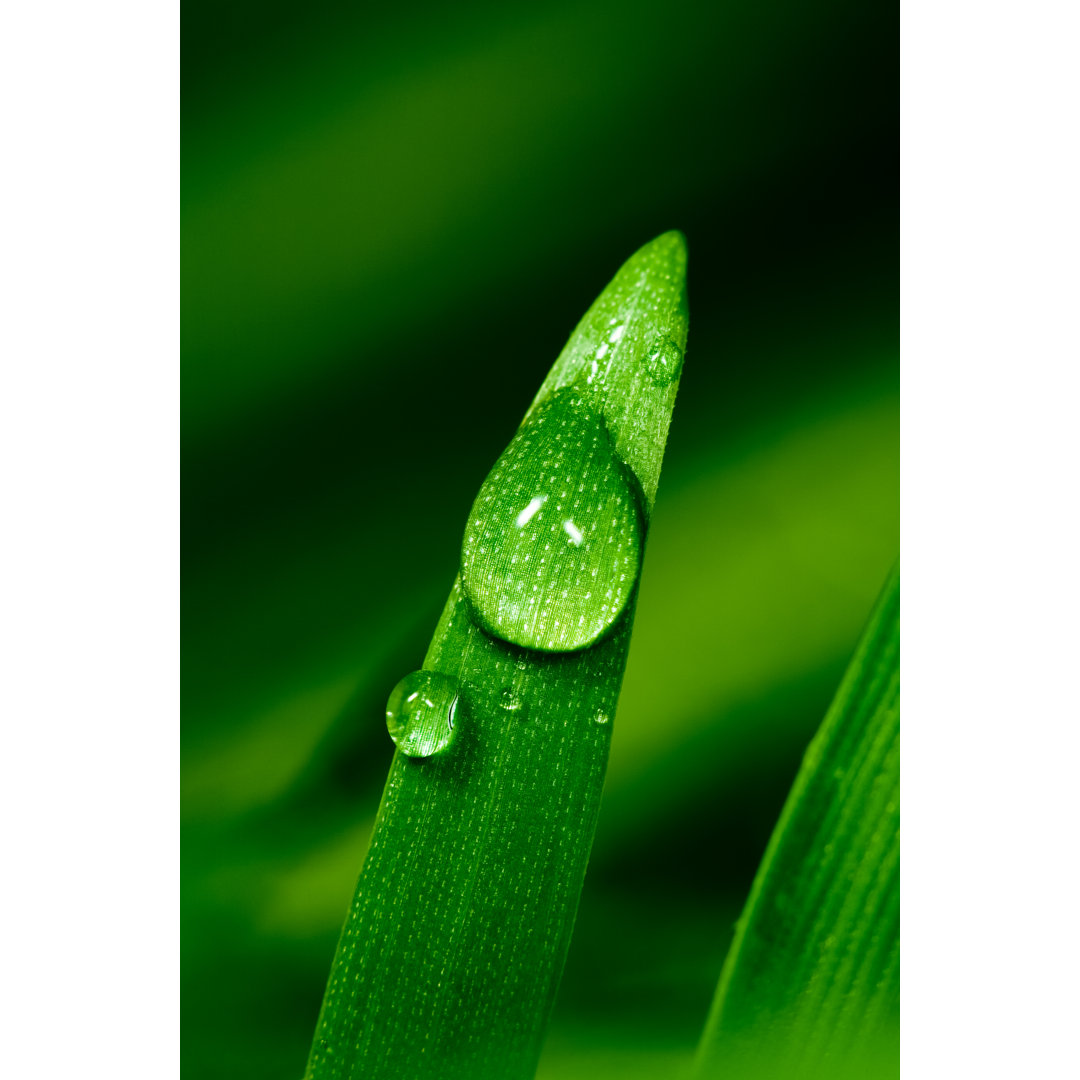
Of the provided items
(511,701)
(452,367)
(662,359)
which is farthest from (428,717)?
(452,367)

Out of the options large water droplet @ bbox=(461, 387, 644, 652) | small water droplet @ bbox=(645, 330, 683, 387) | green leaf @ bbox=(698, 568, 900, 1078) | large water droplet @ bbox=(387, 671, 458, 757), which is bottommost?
green leaf @ bbox=(698, 568, 900, 1078)
